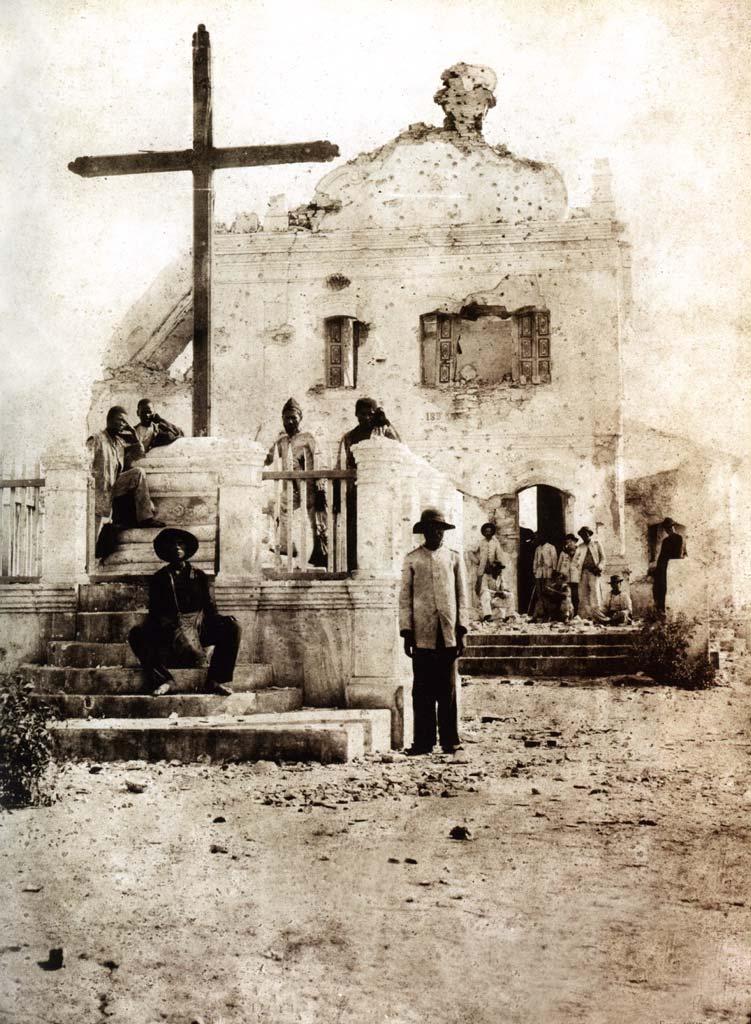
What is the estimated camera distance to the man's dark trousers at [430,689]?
21.4 feet

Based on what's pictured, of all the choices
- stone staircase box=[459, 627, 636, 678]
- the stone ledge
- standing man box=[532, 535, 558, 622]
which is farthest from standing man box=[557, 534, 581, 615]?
the stone ledge

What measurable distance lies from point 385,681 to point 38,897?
124 inches

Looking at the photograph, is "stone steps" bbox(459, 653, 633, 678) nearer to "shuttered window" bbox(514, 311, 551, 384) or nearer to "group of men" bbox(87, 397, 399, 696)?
"group of men" bbox(87, 397, 399, 696)

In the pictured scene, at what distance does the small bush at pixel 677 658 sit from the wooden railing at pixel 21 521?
5.41m

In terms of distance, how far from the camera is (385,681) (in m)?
6.93

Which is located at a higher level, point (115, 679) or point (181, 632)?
point (181, 632)

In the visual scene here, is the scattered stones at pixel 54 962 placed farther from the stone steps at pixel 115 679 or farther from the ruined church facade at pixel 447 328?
the ruined church facade at pixel 447 328

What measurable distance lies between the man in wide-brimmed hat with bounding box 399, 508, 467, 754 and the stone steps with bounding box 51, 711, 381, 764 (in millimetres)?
708

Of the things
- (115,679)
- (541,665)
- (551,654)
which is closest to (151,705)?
(115,679)

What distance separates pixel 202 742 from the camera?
5871 mm

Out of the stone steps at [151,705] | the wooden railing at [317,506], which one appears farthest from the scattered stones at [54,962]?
the wooden railing at [317,506]

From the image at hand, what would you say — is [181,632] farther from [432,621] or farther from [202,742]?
[432,621]

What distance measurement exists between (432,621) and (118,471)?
2733 millimetres

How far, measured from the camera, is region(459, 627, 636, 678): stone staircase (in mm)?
11578
